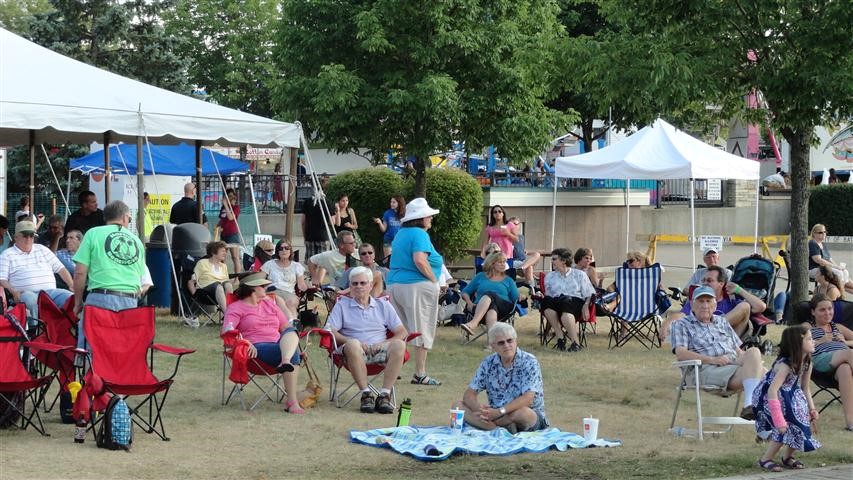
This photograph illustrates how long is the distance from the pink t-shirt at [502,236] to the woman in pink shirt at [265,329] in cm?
726

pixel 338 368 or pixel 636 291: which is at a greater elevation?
pixel 636 291

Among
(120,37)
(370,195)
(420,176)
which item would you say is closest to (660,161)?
(420,176)

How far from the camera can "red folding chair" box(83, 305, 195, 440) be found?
26.8 ft

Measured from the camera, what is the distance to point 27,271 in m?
10.7

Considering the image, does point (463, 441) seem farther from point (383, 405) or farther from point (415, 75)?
point (415, 75)

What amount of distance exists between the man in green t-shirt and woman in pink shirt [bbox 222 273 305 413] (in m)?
0.84

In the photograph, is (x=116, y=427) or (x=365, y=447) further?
(x=365, y=447)

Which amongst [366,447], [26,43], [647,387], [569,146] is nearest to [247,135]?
[26,43]

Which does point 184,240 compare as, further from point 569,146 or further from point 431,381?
point 569,146

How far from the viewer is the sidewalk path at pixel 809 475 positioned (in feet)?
23.1

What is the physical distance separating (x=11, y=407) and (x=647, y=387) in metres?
5.49

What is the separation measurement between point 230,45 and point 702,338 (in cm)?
3888

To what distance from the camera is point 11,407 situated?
8.20m

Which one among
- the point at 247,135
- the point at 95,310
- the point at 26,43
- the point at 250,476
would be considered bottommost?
the point at 250,476
